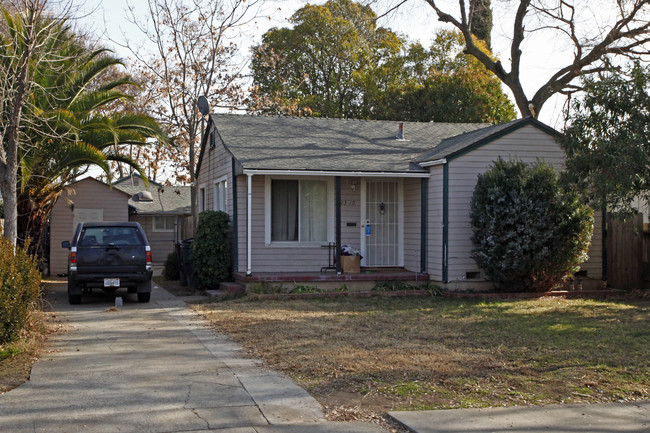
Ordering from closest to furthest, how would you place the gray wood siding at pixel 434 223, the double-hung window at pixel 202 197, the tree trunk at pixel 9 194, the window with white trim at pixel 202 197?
1. the tree trunk at pixel 9 194
2. the gray wood siding at pixel 434 223
3. the double-hung window at pixel 202 197
4. the window with white trim at pixel 202 197

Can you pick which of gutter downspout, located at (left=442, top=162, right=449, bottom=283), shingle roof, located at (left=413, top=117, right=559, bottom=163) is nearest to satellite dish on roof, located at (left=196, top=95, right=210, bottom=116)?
shingle roof, located at (left=413, top=117, right=559, bottom=163)

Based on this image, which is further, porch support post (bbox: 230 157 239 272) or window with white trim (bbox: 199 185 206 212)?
window with white trim (bbox: 199 185 206 212)

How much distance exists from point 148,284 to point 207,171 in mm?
6211

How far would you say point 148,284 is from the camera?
13727 millimetres

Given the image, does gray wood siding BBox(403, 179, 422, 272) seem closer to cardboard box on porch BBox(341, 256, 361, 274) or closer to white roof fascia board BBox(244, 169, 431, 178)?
white roof fascia board BBox(244, 169, 431, 178)

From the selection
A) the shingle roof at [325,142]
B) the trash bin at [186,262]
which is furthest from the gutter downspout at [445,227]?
the trash bin at [186,262]

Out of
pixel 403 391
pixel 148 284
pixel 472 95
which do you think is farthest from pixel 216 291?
pixel 472 95

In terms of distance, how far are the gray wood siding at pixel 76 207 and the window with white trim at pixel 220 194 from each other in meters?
5.27

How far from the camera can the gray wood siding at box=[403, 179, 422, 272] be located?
51.4ft

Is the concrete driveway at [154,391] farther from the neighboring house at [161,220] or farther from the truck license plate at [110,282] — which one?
the neighboring house at [161,220]

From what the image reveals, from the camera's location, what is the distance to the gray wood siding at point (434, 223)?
14.8 meters

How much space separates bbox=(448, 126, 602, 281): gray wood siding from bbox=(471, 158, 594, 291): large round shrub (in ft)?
1.57

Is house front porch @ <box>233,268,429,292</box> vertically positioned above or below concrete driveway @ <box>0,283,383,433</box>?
above

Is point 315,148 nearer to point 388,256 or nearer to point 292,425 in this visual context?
point 388,256
